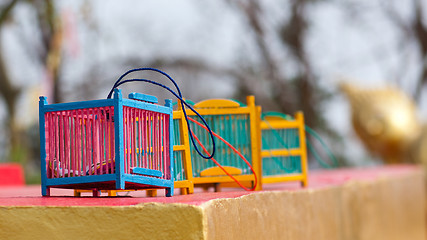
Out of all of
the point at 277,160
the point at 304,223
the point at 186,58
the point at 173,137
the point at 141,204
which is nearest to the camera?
the point at 141,204

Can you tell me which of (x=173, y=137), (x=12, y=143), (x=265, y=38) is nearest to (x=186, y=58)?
(x=265, y=38)

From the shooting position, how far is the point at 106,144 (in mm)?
3771

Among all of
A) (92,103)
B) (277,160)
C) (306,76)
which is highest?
(306,76)

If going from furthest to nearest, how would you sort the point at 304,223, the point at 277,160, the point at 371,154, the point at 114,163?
1. the point at 371,154
2. the point at 277,160
3. the point at 304,223
4. the point at 114,163

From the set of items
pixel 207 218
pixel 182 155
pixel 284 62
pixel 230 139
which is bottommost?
pixel 207 218

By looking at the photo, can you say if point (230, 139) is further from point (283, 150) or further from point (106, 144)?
point (106, 144)

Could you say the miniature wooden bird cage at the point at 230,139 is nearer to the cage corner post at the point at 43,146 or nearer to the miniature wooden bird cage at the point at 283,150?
the miniature wooden bird cage at the point at 283,150

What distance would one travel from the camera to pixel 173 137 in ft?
13.9

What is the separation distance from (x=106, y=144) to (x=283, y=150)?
2.35 meters

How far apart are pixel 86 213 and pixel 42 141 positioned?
92 centimetres

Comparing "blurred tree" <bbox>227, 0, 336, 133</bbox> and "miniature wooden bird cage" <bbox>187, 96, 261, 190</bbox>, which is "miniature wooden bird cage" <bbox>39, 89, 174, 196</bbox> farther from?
"blurred tree" <bbox>227, 0, 336, 133</bbox>

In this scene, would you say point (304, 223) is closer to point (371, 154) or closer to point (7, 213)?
point (7, 213)

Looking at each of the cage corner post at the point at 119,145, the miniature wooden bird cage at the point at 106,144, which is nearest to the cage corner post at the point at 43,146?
the miniature wooden bird cage at the point at 106,144

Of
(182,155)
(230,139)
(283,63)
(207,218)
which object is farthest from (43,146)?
(283,63)
